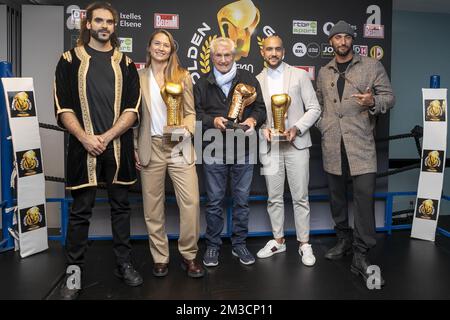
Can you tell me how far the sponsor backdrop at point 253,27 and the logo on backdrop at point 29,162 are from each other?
0.90 meters

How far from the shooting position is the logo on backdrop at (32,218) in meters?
2.94

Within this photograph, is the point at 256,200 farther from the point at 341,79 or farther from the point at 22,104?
the point at 22,104

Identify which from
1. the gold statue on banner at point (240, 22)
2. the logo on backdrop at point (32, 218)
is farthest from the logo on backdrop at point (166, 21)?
the logo on backdrop at point (32, 218)

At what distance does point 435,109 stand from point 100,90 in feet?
8.75

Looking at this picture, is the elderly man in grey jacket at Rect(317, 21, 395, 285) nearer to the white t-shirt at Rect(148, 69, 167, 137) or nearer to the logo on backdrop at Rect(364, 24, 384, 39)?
the logo on backdrop at Rect(364, 24, 384, 39)

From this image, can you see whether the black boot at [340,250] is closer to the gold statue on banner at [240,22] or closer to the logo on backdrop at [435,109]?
the logo on backdrop at [435,109]

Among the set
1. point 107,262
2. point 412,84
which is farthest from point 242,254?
point 412,84

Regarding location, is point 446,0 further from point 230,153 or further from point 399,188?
point 230,153

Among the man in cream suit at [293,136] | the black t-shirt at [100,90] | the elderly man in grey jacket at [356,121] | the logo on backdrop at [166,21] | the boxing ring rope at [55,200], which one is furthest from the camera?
the logo on backdrop at [166,21]

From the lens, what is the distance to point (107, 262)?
2887 millimetres

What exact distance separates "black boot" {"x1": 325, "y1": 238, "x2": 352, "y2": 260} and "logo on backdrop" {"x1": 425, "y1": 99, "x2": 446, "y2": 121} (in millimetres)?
1274

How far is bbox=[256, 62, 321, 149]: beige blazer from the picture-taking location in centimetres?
278

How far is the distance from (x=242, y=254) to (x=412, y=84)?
9.06 ft

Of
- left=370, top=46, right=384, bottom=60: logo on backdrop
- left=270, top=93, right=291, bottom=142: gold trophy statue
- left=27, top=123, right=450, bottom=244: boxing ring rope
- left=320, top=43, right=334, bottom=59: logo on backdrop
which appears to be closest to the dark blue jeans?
left=270, top=93, right=291, bottom=142: gold trophy statue
